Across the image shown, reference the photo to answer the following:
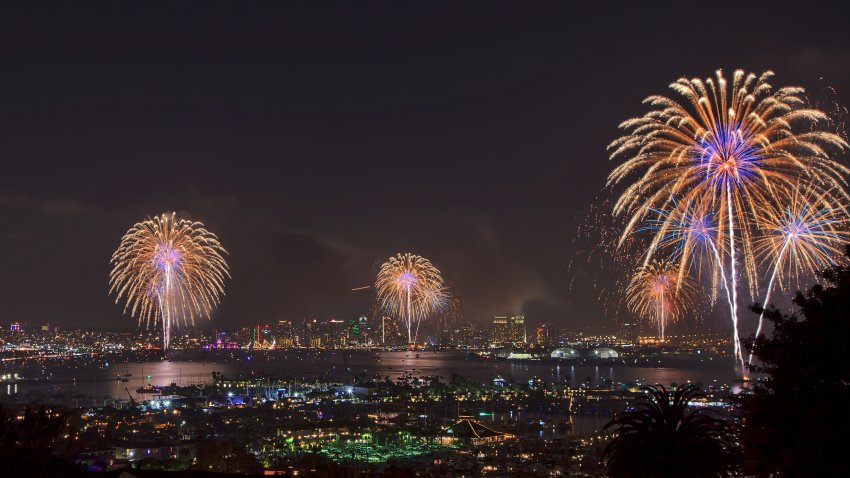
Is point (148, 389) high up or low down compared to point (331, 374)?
up

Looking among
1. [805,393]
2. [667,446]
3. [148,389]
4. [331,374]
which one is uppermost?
[805,393]

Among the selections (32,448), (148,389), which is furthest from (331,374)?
(32,448)

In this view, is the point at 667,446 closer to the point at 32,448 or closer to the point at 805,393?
the point at 805,393

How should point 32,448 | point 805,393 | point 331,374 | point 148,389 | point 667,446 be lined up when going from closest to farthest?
point 32,448 < point 667,446 < point 805,393 < point 148,389 < point 331,374

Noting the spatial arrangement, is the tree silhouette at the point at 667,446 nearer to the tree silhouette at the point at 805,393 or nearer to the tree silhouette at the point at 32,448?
the tree silhouette at the point at 805,393

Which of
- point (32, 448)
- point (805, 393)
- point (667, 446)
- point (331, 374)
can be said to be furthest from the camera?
point (331, 374)

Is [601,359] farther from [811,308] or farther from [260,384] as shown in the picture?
[811,308]

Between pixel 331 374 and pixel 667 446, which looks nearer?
pixel 667 446

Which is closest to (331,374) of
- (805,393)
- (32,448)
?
(32,448)
